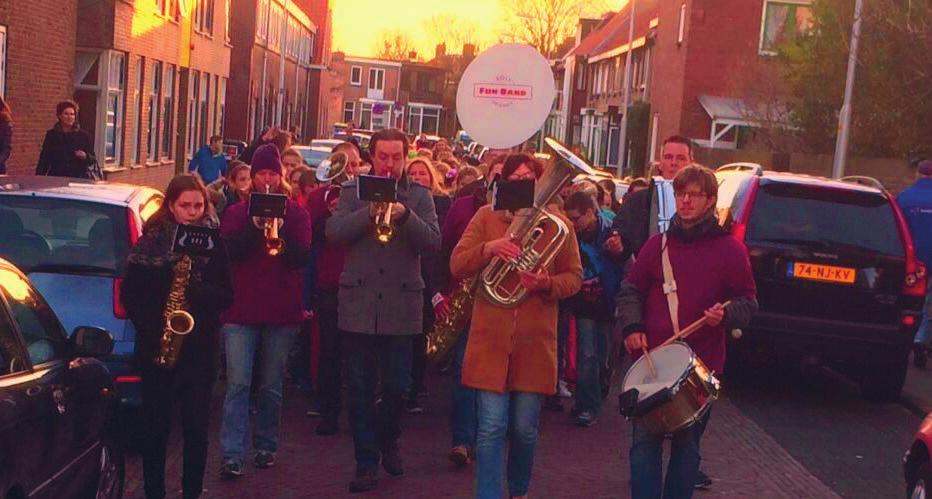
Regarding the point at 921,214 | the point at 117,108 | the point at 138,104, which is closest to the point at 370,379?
the point at 921,214

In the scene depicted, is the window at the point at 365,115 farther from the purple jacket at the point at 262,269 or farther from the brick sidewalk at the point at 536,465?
the purple jacket at the point at 262,269

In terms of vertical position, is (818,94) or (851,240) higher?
(818,94)

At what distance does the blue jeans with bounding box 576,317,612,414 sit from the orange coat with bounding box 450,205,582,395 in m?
3.13

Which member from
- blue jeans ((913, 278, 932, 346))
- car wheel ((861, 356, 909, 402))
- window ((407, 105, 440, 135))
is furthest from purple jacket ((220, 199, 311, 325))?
window ((407, 105, 440, 135))

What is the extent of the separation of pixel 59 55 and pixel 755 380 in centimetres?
1388

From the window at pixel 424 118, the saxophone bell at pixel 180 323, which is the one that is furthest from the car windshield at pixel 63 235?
the window at pixel 424 118

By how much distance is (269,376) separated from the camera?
793cm

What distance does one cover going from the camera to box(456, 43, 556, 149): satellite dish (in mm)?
9953

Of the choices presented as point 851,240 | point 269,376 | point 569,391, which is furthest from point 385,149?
point 851,240

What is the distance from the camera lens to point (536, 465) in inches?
345

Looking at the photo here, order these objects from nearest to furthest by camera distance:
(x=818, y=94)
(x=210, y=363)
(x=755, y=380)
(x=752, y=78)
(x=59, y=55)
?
(x=210, y=363)
(x=755, y=380)
(x=59, y=55)
(x=818, y=94)
(x=752, y=78)

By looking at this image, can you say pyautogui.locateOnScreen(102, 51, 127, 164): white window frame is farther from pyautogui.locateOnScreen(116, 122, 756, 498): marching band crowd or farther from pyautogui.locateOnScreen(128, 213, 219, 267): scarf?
pyautogui.locateOnScreen(128, 213, 219, 267): scarf

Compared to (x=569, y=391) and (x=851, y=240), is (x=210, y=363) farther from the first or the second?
(x=851, y=240)

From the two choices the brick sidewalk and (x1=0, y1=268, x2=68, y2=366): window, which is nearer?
(x1=0, y1=268, x2=68, y2=366): window
